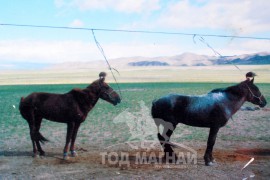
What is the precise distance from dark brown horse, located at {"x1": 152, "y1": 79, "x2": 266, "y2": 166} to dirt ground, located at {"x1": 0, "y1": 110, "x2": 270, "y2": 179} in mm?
647

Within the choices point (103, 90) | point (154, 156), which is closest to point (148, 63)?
point (154, 156)

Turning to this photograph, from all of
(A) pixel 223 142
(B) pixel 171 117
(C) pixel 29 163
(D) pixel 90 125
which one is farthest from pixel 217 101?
(D) pixel 90 125

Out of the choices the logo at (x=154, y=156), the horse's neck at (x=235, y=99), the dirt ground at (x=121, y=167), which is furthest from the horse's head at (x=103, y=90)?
the horse's neck at (x=235, y=99)

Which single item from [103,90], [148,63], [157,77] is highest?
[148,63]

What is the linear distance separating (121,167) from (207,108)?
2760 millimetres

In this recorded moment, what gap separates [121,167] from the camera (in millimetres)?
7871

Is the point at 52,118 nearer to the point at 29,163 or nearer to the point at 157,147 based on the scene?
the point at 29,163

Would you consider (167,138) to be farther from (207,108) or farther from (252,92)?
(252,92)

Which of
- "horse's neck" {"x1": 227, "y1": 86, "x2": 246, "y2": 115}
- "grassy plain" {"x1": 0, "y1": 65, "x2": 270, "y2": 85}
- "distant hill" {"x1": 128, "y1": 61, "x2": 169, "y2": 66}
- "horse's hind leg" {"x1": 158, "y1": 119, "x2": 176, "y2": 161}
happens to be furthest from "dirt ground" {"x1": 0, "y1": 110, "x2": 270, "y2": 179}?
"distant hill" {"x1": 128, "y1": 61, "x2": 169, "y2": 66}

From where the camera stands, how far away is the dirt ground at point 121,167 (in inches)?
284

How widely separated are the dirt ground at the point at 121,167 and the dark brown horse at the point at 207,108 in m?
0.65

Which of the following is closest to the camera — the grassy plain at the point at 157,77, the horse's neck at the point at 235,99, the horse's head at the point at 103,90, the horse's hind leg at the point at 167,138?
the horse's neck at the point at 235,99

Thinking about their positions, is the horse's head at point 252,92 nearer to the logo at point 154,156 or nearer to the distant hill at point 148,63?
the logo at point 154,156

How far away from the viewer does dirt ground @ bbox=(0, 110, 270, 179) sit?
7.20m
